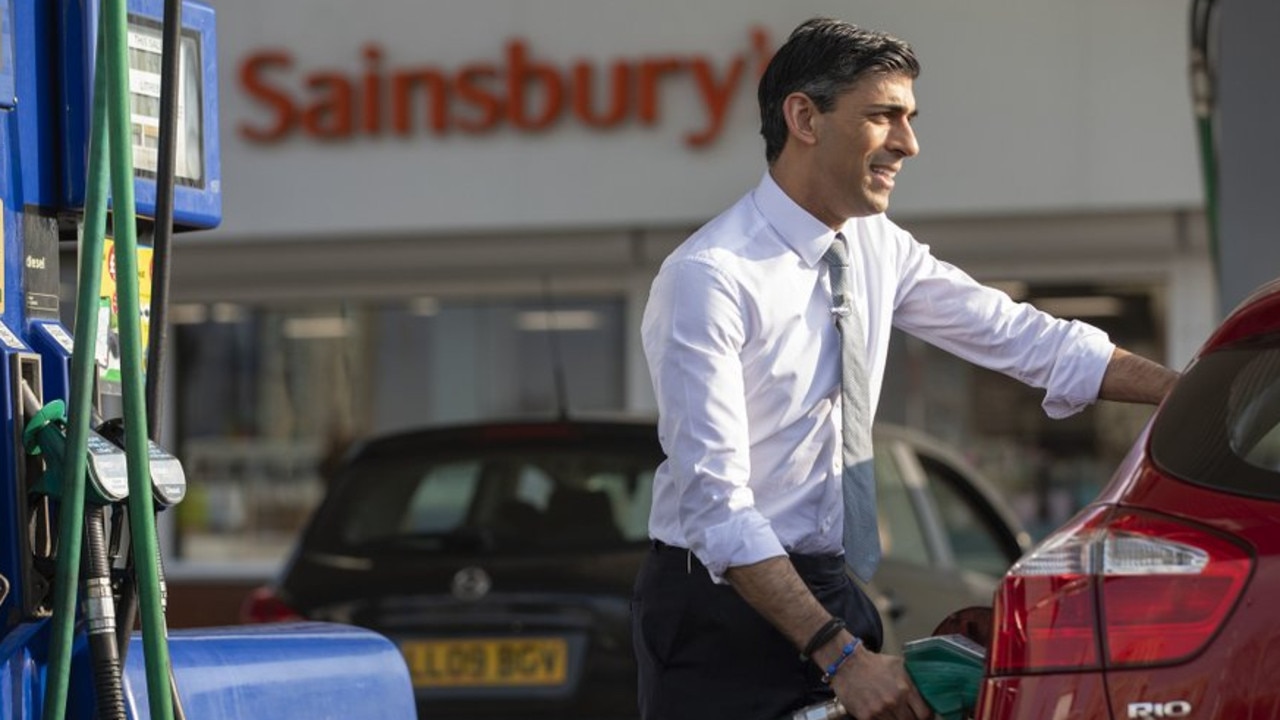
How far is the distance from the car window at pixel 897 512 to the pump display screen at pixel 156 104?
4635 millimetres

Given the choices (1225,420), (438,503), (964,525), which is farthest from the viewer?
(964,525)

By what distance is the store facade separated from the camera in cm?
A: 1212

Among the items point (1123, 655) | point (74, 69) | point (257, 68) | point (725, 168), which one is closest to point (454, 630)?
point (74, 69)

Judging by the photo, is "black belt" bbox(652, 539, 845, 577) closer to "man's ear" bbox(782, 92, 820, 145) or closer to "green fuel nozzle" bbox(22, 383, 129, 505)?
"man's ear" bbox(782, 92, 820, 145)

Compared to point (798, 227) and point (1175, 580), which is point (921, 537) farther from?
point (1175, 580)

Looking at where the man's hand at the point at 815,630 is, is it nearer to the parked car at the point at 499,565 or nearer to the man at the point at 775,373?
the man at the point at 775,373

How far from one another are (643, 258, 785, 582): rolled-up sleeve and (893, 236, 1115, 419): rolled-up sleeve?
1.73ft

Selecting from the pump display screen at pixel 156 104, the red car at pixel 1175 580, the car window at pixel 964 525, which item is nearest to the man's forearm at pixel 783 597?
the red car at pixel 1175 580

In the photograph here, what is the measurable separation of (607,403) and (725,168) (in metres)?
1.80

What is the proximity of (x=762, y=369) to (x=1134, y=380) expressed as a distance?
738 mm

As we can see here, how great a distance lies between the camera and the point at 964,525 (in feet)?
41.6

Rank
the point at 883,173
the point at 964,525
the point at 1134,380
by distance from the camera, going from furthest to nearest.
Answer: the point at 964,525
the point at 1134,380
the point at 883,173

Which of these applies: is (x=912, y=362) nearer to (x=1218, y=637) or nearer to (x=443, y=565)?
(x=443, y=565)

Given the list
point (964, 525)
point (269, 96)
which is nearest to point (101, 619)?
point (964, 525)
